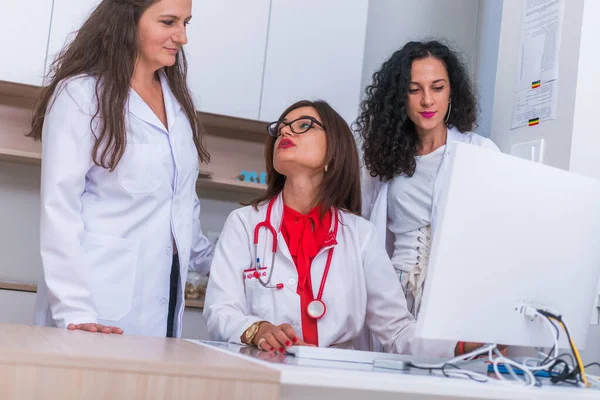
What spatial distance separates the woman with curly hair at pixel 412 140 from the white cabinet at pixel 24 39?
1.51m

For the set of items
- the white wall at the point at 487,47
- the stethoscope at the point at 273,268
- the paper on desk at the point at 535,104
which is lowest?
the stethoscope at the point at 273,268

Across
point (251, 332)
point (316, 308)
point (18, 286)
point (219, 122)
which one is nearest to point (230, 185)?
point (219, 122)

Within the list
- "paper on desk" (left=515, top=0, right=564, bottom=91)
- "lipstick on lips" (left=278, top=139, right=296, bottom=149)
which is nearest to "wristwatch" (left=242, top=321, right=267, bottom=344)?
"lipstick on lips" (left=278, top=139, right=296, bottom=149)

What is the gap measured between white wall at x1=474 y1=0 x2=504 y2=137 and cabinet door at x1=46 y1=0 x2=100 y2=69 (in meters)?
1.79

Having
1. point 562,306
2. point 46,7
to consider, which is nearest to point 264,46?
point 46,7

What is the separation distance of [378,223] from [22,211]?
1.91 metres

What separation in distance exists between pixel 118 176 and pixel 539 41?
4.19 ft

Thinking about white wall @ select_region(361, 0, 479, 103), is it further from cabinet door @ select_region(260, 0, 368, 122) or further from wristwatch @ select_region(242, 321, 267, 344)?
wristwatch @ select_region(242, 321, 267, 344)

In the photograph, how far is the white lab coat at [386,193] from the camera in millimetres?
2170

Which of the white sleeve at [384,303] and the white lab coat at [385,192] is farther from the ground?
the white lab coat at [385,192]

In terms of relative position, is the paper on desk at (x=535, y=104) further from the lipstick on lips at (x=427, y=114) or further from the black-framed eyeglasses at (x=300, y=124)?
the black-framed eyeglasses at (x=300, y=124)

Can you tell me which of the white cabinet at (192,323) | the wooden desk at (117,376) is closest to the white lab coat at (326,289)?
the wooden desk at (117,376)

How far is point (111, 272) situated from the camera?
1.86m

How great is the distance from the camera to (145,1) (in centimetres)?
198
